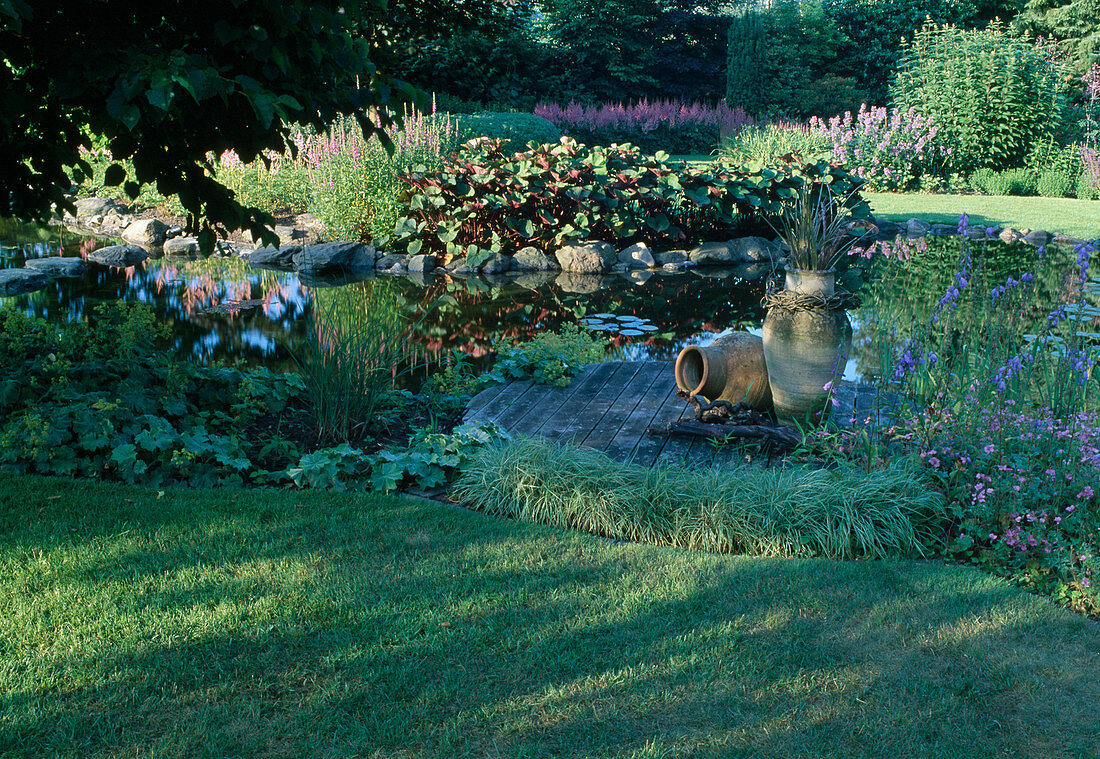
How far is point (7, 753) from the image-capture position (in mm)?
2332

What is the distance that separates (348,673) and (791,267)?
3.08 m

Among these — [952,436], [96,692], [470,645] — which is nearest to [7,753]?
[96,692]

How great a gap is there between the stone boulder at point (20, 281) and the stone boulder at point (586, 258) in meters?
6.22

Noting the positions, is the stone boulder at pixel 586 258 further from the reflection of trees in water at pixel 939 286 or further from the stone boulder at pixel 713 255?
the reflection of trees in water at pixel 939 286

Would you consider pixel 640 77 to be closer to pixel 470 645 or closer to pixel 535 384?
pixel 535 384

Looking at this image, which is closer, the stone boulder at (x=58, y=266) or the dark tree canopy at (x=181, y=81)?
the dark tree canopy at (x=181, y=81)

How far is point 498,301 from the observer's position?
32.2ft

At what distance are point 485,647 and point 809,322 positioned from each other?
254 centimetres

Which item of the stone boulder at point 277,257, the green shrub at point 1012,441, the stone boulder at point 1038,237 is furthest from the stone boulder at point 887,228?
the green shrub at point 1012,441

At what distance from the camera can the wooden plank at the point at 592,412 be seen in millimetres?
4898

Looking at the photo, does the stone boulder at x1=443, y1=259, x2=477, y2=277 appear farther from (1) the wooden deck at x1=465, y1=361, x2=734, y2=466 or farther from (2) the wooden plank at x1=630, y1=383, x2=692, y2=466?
(2) the wooden plank at x1=630, y1=383, x2=692, y2=466

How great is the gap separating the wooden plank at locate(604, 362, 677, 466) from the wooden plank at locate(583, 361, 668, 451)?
16 millimetres

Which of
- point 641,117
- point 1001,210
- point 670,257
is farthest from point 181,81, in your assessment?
point 641,117

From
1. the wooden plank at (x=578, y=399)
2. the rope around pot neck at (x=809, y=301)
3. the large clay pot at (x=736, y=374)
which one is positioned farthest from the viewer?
the large clay pot at (x=736, y=374)
